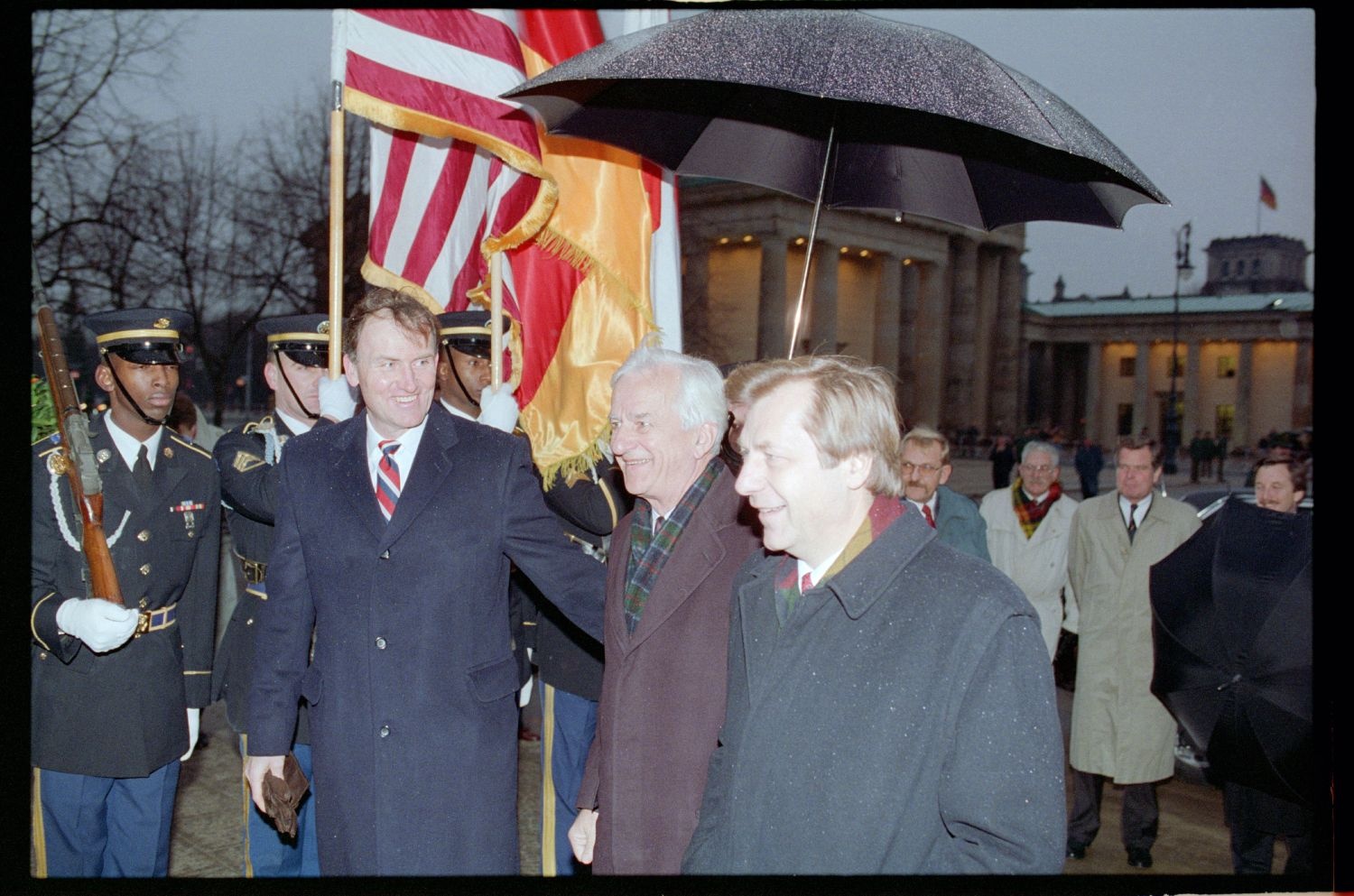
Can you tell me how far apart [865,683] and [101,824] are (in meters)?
3.31

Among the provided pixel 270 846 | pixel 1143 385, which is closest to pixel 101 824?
pixel 270 846

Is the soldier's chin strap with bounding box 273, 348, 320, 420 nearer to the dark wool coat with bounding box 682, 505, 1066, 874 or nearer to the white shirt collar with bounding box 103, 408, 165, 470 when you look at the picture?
the white shirt collar with bounding box 103, 408, 165, 470

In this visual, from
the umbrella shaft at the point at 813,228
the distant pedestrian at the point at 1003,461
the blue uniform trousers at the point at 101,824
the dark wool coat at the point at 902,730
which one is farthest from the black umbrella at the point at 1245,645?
the distant pedestrian at the point at 1003,461

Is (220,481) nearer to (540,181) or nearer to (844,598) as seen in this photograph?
(540,181)

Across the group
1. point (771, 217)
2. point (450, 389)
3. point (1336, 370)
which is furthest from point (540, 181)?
point (771, 217)

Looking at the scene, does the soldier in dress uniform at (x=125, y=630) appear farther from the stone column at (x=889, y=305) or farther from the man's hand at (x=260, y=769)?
the stone column at (x=889, y=305)

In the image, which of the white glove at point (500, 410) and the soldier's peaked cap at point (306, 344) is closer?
the white glove at point (500, 410)

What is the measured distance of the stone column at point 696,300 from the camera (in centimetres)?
3319

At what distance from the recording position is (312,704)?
10.9 ft

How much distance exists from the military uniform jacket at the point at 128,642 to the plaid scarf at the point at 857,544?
2772 millimetres

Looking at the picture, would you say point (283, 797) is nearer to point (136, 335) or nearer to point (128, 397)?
point (128, 397)

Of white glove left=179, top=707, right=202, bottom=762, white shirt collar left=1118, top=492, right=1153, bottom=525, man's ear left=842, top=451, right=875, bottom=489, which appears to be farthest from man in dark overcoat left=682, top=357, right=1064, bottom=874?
white shirt collar left=1118, top=492, right=1153, bottom=525

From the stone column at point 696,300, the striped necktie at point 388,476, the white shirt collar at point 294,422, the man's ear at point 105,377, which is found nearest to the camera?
the striped necktie at point 388,476

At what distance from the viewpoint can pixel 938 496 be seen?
265 inches
